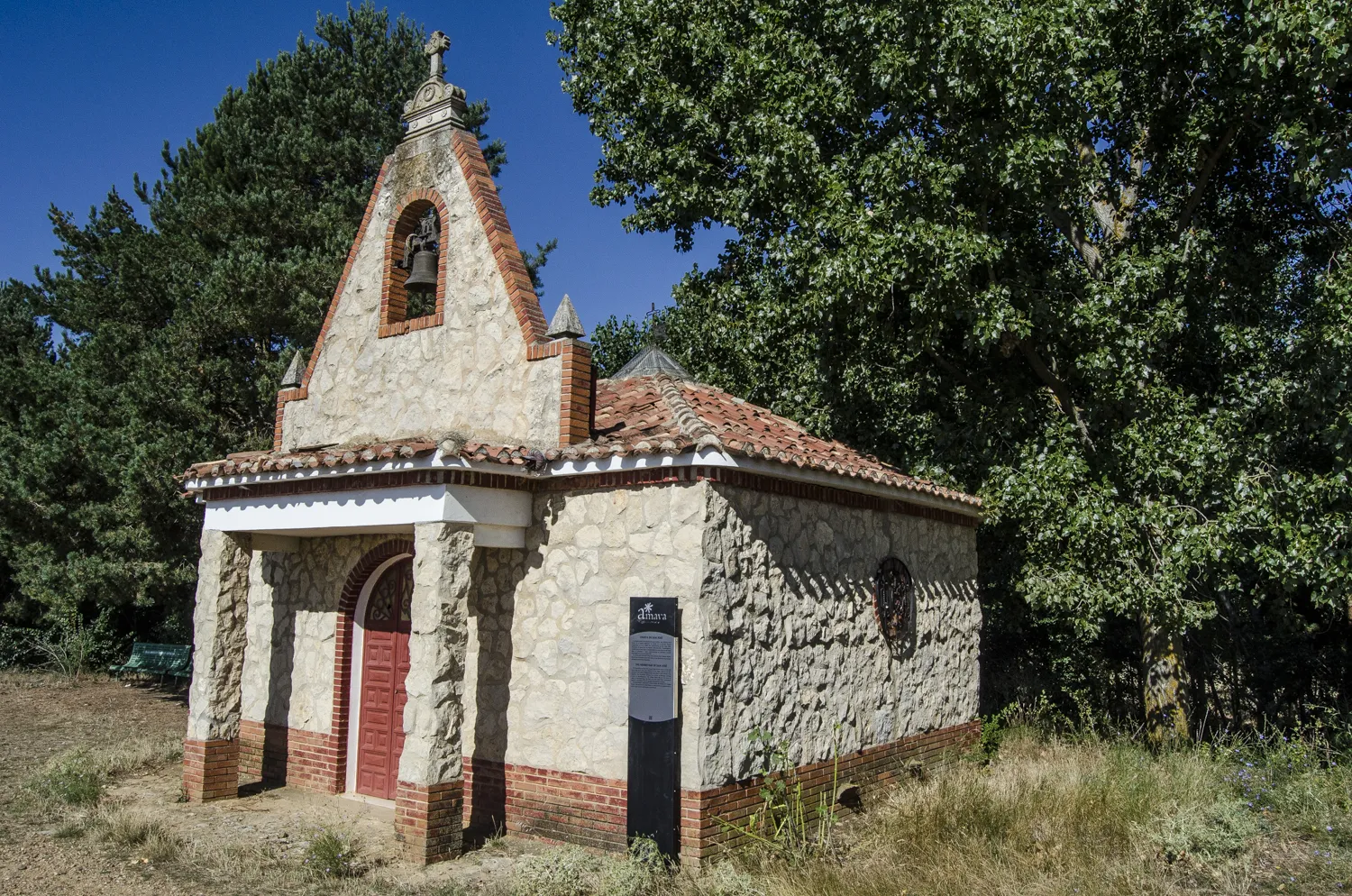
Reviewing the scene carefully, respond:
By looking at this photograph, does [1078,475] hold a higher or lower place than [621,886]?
higher

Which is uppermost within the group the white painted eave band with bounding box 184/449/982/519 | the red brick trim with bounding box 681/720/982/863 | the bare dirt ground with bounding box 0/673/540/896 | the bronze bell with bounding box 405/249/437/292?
the bronze bell with bounding box 405/249/437/292

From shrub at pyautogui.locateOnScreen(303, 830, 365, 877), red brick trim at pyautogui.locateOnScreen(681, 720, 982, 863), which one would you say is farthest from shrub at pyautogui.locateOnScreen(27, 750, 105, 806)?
red brick trim at pyautogui.locateOnScreen(681, 720, 982, 863)

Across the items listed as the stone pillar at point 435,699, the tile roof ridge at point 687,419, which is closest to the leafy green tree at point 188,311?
the tile roof ridge at point 687,419

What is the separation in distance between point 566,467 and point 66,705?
15.3 m

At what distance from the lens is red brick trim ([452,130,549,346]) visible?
9.41m

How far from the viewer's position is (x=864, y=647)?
395 inches

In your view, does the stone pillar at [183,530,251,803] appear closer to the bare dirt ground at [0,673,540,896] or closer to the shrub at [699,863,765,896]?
the bare dirt ground at [0,673,540,896]

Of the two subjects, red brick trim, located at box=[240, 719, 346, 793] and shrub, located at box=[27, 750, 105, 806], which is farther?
red brick trim, located at box=[240, 719, 346, 793]

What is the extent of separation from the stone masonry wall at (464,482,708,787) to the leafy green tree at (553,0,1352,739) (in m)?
4.44

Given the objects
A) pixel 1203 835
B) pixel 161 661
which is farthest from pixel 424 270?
pixel 161 661

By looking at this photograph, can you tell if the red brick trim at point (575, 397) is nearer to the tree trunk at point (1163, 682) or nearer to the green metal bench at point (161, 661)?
the tree trunk at point (1163, 682)

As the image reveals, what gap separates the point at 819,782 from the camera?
30.2ft

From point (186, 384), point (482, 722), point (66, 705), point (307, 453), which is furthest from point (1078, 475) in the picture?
point (66, 705)

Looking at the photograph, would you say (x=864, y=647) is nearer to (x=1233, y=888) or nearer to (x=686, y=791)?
(x=686, y=791)
